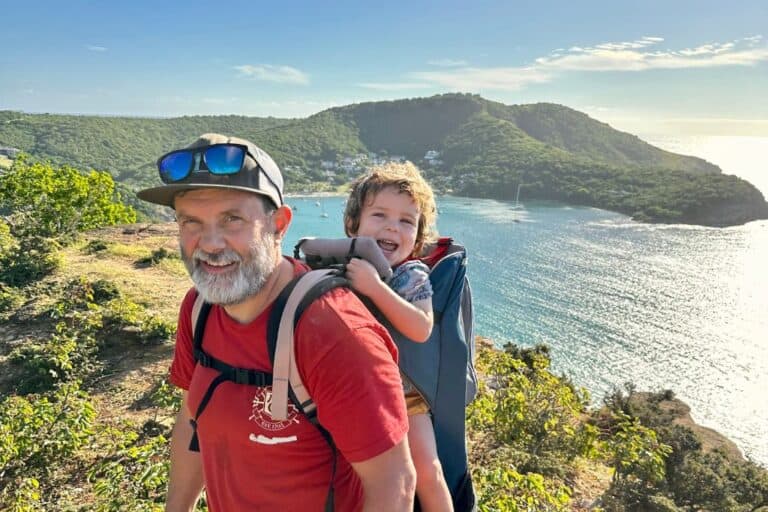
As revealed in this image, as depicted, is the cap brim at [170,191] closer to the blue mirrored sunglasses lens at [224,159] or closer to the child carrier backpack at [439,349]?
the blue mirrored sunglasses lens at [224,159]

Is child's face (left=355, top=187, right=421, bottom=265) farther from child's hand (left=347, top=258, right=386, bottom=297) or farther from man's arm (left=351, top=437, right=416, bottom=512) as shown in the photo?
man's arm (left=351, top=437, right=416, bottom=512)

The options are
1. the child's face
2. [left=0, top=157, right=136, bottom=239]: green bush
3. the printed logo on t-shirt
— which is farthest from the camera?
[left=0, top=157, right=136, bottom=239]: green bush

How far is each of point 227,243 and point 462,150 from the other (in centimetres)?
12042

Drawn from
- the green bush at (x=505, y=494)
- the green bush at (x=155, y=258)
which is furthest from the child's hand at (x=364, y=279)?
the green bush at (x=155, y=258)

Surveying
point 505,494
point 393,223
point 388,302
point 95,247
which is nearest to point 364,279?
point 388,302

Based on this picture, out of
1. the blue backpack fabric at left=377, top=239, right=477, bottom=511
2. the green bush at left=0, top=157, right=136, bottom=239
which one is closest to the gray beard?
the blue backpack fabric at left=377, top=239, right=477, bottom=511

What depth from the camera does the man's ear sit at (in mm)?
1529

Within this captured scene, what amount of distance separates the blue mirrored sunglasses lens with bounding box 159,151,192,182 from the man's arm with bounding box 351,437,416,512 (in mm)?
953

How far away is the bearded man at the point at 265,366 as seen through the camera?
1186 millimetres

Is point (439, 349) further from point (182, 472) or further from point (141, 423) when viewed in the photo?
point (141, 423)

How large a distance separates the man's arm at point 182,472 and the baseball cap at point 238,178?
3.01 ft

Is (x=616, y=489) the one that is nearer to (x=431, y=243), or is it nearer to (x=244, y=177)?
(x=431, y=243)

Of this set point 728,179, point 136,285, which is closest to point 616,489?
point 136,285

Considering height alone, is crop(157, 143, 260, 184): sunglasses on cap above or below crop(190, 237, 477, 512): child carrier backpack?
above
